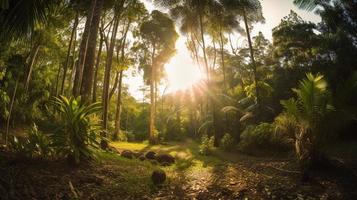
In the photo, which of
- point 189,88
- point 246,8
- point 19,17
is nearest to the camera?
point 19,17

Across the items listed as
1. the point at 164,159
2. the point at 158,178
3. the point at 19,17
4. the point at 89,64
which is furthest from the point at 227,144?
the point at 19,17

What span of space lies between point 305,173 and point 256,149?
6802mm

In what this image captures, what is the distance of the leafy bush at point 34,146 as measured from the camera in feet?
18.2

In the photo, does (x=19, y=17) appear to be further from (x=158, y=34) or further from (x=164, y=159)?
(x=158, y=34)

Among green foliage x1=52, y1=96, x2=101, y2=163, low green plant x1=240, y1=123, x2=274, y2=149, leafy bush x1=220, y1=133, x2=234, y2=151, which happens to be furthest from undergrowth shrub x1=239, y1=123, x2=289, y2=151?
green foliage x1=52, y1=96, x2=101, y2=163

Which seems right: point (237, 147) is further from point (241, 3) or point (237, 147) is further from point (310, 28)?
point (310, 28)

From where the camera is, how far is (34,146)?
567 cm

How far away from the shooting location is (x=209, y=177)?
727cm

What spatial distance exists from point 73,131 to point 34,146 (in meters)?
0.86

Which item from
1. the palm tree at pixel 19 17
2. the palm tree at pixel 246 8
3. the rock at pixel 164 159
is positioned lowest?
the rock at pixel 164 159

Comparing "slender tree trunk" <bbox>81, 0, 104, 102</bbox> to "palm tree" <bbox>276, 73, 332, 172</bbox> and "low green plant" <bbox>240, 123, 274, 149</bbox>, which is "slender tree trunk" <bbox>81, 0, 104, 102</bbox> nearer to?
A: "palm tree" <bbox>276, 73, 332, 172</bbox>

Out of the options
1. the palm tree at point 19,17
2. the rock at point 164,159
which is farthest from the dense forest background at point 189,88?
the rock at point 164,159

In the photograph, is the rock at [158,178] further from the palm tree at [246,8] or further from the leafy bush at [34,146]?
the palm tree at [246,8]

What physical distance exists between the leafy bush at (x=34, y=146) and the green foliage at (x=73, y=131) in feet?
0.70
